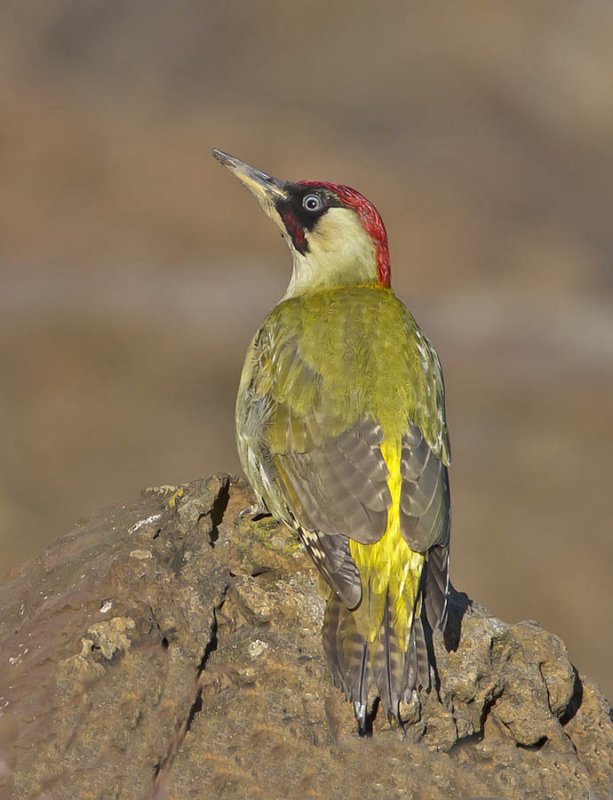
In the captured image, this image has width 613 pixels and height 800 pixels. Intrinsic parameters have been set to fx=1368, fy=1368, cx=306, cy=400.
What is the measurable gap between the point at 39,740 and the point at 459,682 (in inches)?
56.1

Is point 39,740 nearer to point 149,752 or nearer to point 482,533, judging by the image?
point 149,752

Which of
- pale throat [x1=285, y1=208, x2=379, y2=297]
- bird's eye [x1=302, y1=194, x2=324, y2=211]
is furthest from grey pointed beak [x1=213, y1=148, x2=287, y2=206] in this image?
pale throat [x1=285, y1=208, x2=379, y2=297]

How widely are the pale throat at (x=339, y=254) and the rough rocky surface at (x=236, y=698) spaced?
5.29 feet

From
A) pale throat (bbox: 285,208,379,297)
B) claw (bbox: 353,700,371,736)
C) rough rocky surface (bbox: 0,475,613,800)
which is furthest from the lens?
pale throat (bbox: 285,208,379,297)

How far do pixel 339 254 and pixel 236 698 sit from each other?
2526 mm

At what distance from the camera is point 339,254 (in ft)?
20.9

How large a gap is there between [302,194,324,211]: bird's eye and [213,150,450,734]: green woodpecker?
0.02 metres

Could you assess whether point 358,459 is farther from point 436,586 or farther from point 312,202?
point 312,202

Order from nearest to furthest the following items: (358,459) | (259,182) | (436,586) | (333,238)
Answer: (436,586) → (358,459) → (333,238) → (259,182)

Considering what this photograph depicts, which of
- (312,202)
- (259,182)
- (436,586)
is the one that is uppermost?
(259,182)

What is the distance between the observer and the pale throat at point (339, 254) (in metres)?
6.36

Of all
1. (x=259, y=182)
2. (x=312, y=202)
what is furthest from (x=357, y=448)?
(x=259, y=182)

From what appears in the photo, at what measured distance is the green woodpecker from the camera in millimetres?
4668

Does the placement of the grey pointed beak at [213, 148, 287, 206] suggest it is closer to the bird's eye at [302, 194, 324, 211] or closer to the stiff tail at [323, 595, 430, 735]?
the bird's eye at [302, 194, 324, 211]
